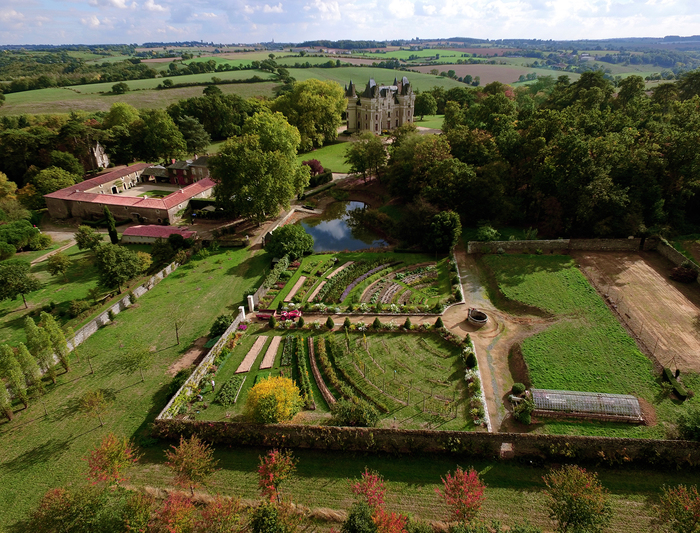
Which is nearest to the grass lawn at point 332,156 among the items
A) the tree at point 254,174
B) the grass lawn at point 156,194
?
the tree at point 254,174

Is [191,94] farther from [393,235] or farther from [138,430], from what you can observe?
[138,430]

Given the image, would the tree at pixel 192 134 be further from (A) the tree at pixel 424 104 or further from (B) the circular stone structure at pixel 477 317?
(B) the circular stone structure at pixel 477 317

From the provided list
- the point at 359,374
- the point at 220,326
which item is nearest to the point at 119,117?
the point at 220,326

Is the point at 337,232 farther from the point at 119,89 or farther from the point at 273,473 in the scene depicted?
the point at 119,89

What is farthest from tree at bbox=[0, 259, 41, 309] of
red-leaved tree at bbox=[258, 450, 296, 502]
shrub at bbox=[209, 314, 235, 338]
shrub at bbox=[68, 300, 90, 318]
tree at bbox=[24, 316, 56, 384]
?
red-leaved tree at bbox=[258, 450, 296, 502]

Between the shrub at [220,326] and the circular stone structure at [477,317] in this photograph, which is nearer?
the shrub at [220,326]
